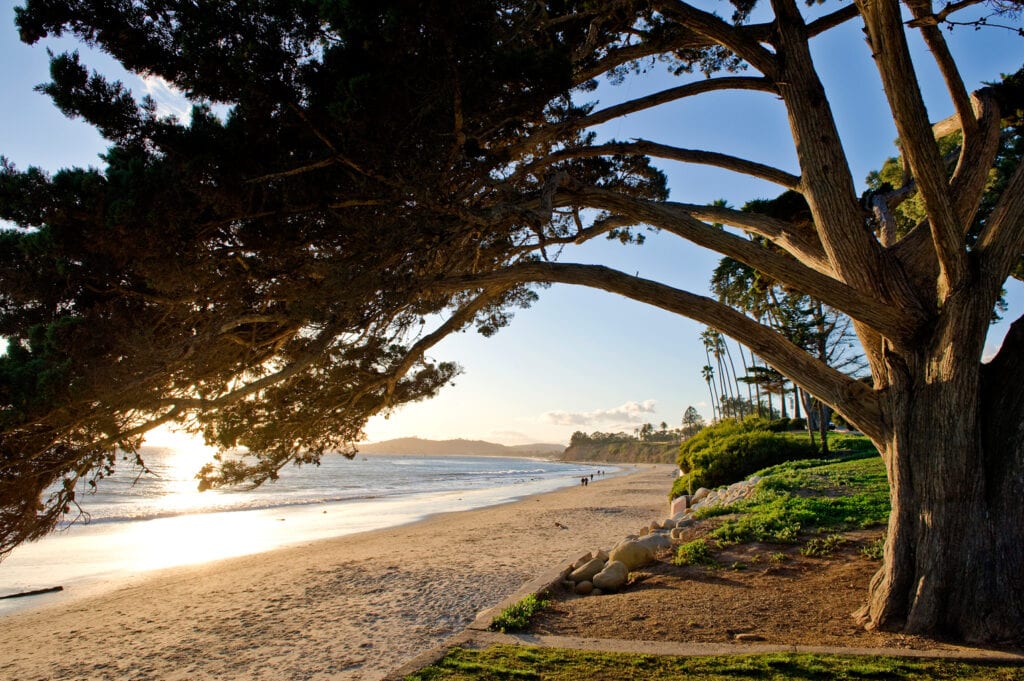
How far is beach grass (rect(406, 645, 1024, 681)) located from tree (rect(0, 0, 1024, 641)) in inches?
30.1

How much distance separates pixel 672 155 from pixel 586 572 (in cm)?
473

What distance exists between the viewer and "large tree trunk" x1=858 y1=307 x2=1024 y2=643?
4199mm

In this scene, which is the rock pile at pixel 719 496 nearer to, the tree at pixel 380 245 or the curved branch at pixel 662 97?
the tree at pixel 380 245

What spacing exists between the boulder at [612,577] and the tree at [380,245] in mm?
2346

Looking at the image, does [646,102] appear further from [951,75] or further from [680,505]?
[680,505]

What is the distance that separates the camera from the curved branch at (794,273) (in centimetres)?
460

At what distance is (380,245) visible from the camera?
4641mm

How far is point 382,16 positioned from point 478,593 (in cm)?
707

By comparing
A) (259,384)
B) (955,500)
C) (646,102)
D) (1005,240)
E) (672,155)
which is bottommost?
(955,500)

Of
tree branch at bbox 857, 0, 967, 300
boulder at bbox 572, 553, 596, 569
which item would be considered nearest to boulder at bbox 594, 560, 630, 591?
boulder at bbox 572, 553, 596, 569

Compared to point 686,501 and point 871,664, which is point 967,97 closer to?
point 871,664

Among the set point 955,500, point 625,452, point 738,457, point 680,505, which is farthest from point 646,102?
point 625,452

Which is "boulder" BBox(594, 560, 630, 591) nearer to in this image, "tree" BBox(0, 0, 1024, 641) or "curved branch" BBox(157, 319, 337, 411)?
"tree" BBox(0, 0, 1024, 641)

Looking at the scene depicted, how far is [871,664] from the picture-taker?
371 cm
